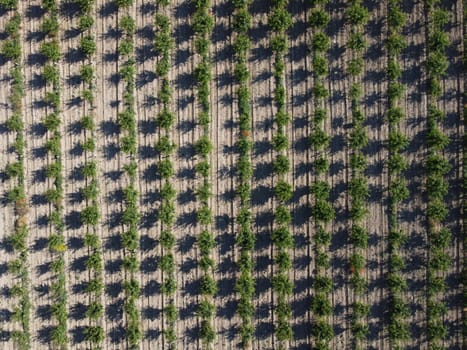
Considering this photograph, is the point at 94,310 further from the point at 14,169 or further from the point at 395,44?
the point at 395,44

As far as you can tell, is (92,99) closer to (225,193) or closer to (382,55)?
(225,193)

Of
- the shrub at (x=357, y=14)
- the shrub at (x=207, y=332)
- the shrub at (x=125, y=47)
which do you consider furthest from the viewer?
the shrub at (x=207, y=332)

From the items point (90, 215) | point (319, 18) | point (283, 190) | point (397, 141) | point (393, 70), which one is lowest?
point (90, 215)

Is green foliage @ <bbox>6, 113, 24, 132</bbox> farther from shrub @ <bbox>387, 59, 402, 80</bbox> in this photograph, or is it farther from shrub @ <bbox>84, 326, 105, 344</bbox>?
shrub @ <bbox>387, 59, 402, 80</bbox>

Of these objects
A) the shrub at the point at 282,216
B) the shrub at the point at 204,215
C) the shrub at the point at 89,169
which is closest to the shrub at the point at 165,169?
the shrub at the point at 204,215

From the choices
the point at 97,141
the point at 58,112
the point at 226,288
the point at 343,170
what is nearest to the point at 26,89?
the point at 58,112

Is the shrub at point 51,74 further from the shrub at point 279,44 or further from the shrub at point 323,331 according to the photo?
the shrub at point 323,331

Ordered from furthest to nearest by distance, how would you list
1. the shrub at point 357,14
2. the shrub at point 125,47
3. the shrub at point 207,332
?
the shrub at point 207,332 < the shrub at point 125,47 < the shrub at point 357,14

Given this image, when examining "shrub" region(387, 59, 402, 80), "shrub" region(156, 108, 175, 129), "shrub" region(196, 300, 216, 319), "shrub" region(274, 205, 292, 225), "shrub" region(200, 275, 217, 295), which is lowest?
"shrub" region(196, 300, 216, 319)

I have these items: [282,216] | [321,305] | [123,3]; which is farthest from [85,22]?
[321,305]

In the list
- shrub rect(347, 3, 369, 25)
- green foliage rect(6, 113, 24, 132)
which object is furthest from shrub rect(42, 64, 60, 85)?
shrub rect(347, 3, 369, 25)

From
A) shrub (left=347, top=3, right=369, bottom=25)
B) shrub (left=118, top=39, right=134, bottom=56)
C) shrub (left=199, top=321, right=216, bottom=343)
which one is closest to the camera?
shrub (left=347, top=3, right=369, bottom=25)
